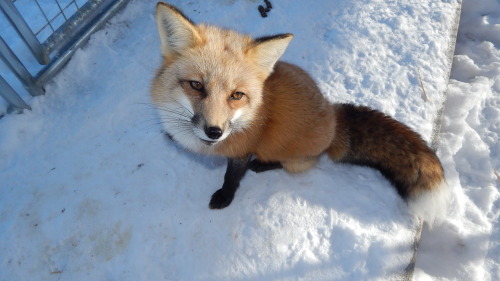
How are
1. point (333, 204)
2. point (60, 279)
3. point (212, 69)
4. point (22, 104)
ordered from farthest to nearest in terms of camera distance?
point (22, 104), point (333, 204), point (60, 279), point (212, 69)

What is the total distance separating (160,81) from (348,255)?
1418 mm

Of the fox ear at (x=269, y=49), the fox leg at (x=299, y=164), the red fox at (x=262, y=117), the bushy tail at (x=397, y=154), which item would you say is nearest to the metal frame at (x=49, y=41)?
the red fox at (x=262, y=117)

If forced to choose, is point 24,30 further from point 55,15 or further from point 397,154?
point 397,154

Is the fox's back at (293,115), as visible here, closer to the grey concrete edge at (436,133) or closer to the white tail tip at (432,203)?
the white tail tip at (432,203)

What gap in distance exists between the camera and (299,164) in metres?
2.04

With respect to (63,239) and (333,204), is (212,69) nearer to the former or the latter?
(333,204)

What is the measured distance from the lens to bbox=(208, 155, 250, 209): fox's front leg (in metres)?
1.94

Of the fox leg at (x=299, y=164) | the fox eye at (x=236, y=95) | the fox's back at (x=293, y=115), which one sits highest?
the fox eye at (x=236, y=95)

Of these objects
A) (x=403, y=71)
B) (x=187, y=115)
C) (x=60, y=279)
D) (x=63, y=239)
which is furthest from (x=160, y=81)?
(x=403, y=71)

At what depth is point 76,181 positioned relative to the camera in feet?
6.86

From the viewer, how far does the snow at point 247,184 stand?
6.02 feet

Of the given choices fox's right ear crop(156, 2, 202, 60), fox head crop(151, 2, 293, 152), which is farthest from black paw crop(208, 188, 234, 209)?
fox's right ear crop(156, 2, 202, 60)

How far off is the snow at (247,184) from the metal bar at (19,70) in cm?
9

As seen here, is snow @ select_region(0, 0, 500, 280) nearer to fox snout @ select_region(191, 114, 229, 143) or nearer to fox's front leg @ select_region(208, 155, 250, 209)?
fox's front leg @ select_region(208, 155, 250, 209)
